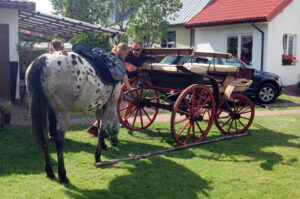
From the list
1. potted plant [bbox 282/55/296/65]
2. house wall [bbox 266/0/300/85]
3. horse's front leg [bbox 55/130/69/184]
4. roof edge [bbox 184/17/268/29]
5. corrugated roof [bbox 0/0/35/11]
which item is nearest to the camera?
horse's front leg [bbox 55/130/69/184]

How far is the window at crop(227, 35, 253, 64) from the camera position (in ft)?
54.9

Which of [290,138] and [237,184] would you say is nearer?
[237,184]

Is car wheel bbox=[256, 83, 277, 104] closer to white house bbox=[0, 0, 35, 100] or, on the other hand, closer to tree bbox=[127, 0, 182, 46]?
tree bbox=[127, 0, 182, 46]

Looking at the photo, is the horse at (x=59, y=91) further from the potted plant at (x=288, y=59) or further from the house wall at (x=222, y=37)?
the potted plant at (x=288, y=59)

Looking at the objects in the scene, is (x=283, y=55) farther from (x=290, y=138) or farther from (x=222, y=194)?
(x=222, y=194)

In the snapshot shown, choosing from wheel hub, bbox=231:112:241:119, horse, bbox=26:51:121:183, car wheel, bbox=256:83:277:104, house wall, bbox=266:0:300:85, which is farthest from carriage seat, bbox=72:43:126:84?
house wall, bbox=266:0:300:85

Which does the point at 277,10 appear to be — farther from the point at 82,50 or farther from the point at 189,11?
the point at 82,50

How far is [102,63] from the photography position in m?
5.00

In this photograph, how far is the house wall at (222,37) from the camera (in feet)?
52.6

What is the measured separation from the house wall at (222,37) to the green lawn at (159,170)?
31.3ft

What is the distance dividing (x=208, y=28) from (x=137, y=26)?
422 cm

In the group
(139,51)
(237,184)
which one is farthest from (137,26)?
(237,184)

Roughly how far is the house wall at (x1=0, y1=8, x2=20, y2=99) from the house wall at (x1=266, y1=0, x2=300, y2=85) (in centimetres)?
1109

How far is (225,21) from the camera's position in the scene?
55.4 ft
